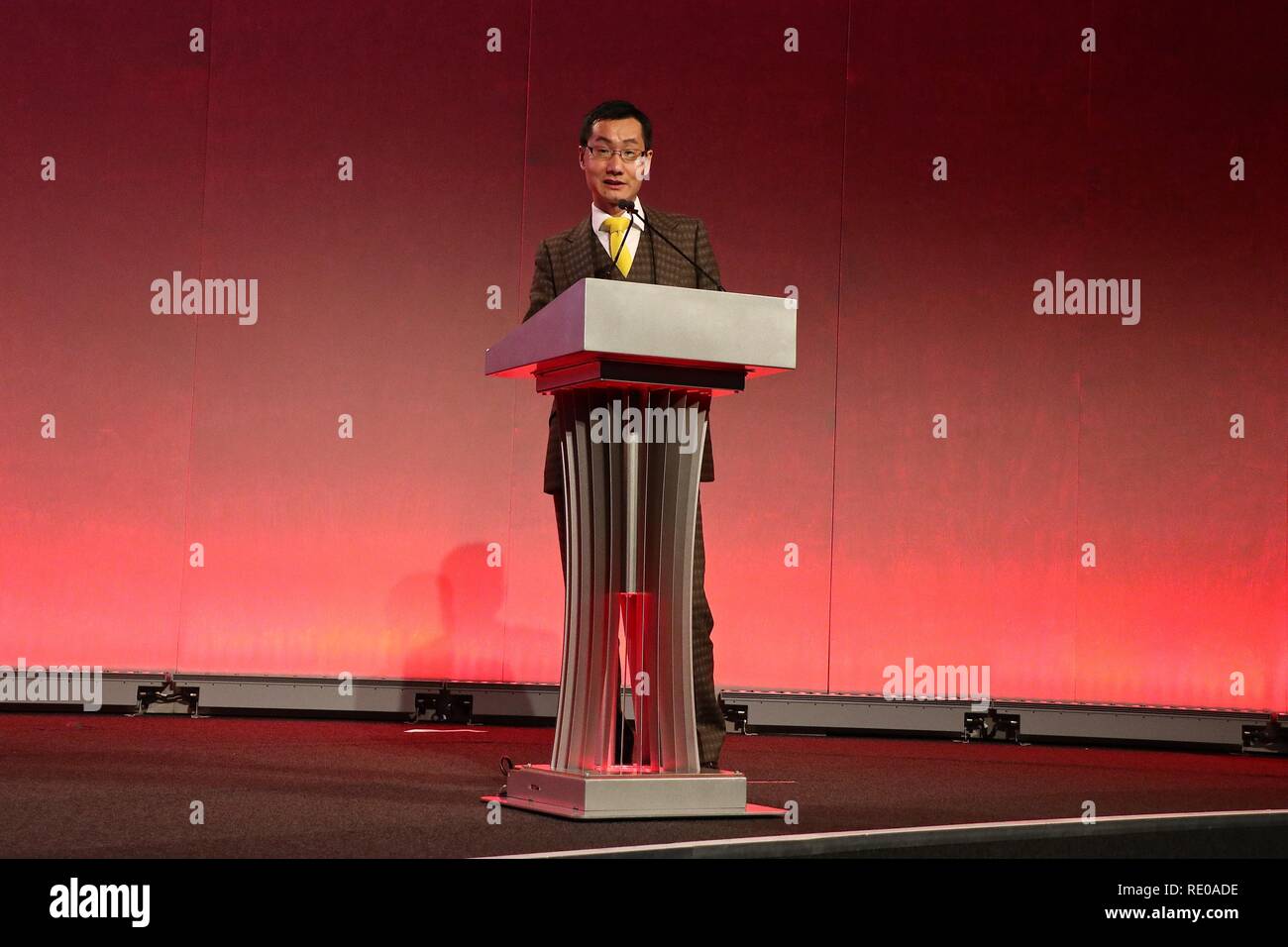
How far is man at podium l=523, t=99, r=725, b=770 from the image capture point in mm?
2537

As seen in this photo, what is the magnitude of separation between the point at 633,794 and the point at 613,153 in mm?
1208

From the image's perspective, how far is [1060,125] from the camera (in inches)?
196

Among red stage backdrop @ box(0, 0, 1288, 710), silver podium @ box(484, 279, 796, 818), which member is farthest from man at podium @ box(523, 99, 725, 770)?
red stage backdrop @ box(0, 0, 1288, 710)

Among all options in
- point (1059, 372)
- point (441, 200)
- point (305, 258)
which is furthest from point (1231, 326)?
point (305, 258)

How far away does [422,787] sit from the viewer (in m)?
2.71

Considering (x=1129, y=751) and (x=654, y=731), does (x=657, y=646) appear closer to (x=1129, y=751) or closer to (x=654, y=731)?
(x=654, y=731)

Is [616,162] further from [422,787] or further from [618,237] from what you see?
[422,787]

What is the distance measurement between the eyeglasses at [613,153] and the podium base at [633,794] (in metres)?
1.16

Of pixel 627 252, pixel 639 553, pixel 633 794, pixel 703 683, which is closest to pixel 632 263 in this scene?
pixel 627 252

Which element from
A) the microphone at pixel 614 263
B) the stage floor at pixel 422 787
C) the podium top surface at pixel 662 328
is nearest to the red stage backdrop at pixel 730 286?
the stage floor at pixel 422 787

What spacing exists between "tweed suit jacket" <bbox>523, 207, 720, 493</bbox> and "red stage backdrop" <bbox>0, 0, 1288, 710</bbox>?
6.97 feet

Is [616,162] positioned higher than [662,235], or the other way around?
[616,162]

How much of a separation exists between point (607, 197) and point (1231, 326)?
3.28 metres

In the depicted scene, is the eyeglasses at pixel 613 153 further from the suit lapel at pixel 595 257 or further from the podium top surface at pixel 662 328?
the podium top surface at pixel 662 328
